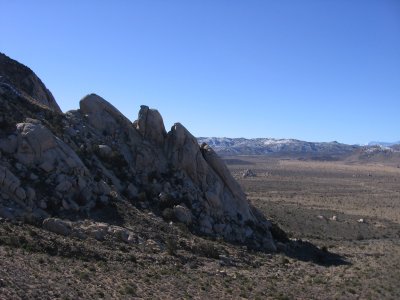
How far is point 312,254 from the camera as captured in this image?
119 ft

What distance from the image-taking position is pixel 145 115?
38812 mm

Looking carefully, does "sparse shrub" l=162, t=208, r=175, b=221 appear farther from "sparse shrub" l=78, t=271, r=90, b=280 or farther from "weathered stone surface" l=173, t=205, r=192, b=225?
"sparse shrub" l=78, t=271, r=90, b=280

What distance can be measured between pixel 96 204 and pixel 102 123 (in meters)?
10.3

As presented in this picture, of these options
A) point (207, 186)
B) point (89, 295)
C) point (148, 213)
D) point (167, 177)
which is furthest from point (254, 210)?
point (89, 295)

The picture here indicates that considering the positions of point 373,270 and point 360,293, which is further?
point 373,270

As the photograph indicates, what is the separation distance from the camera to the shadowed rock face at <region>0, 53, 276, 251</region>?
27359 millimetres

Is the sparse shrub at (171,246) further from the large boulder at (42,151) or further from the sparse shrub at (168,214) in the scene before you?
the large boulder at (42,151)

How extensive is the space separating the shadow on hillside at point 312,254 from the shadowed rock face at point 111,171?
1869 mm

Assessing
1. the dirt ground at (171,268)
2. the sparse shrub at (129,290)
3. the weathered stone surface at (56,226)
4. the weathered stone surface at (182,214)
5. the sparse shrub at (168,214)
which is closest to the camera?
the dirt ground at (171,268)

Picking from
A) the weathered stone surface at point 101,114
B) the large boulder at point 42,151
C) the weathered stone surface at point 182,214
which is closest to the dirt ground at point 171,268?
the weathered stone surface at point 182,214

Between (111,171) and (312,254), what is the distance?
16406 millimetres

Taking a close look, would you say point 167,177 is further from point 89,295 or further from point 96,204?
point 89,295

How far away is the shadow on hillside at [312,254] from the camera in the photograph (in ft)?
113

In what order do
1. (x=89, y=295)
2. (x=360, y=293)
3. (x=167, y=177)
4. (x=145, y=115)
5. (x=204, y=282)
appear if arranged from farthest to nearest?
1. (x=145, y=115)
2. (x=167, y=177)
3. (x=360, y=293)
4. (x=204, y=282)
5. (x=89, y=295)
